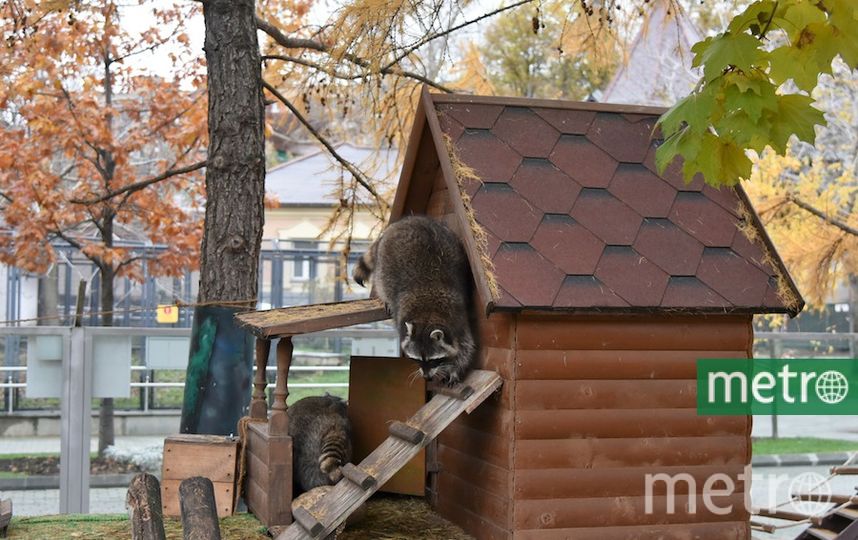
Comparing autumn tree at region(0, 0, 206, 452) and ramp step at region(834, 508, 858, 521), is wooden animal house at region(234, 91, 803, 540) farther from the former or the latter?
autumn tree at region(0, 0, 206, 452)

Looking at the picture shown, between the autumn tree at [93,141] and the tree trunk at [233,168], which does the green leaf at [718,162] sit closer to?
the tree trunk at [233,168]

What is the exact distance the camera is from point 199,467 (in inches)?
218

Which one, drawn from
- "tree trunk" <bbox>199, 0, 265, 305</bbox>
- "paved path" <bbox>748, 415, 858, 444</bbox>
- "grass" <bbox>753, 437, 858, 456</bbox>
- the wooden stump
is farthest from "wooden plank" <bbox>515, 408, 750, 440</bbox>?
"paved path" <bbox>748, 415, 858, 444</bbox>

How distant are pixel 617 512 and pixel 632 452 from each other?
288mm

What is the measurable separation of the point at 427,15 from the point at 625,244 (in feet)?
7.60

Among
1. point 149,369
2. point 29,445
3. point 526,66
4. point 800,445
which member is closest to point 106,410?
point 29,445

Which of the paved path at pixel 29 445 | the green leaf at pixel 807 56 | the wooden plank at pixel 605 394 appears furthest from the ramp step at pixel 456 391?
the paved path at pixel 29 445

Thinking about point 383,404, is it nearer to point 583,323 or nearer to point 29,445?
point 583,323

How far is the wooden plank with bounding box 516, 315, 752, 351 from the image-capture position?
182 inches

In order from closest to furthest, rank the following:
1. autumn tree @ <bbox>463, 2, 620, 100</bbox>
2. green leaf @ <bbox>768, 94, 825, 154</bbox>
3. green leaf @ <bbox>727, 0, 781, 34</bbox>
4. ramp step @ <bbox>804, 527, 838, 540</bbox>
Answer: green leaf @ <bbox>727, 0, 781, 34</bbox> → green leaf @ <bbox>768, 94, 825, 154</bbox> → ramp step @ <bbox>804, 527, 838, 540</bbox> → autumn tree @ <bbox>463, 2, 620, 100</bbox>

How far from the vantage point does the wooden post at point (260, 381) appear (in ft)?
18.3

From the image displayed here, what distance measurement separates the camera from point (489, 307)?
14.6 ft

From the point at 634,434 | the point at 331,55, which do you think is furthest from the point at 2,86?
the point at 634,434

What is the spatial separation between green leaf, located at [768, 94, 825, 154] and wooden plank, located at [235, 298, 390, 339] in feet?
7.27
